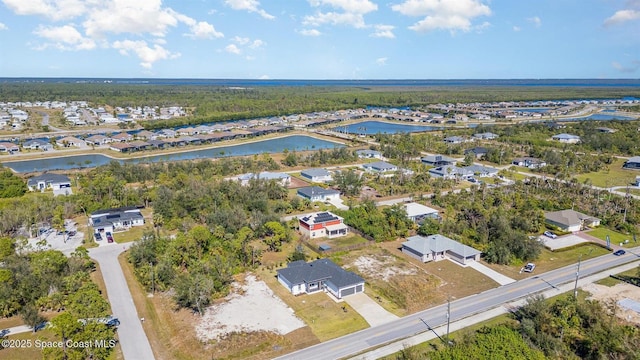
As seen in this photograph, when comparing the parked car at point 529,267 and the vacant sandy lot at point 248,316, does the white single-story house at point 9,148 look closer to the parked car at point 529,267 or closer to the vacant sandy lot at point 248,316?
the vacant sandy lot at point 248,316

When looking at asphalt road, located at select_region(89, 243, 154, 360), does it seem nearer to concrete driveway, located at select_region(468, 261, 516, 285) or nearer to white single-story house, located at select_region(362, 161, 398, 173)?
concrete driveway, located at select_region(468, 261, 516, 285)

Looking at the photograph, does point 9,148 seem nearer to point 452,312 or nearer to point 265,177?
point 265,177

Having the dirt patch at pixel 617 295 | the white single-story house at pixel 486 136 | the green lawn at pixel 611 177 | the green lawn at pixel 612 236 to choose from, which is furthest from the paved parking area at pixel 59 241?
the white single-story house at pixel 486 136

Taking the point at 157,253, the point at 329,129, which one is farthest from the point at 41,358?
the point at 329,129

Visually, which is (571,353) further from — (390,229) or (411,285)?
(390,229)

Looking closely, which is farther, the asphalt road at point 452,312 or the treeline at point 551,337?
the asphalt road at point 452,312

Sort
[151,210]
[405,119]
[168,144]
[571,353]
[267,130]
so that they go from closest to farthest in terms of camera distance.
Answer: [571,353] → [151,210] → [168,144] → [267,130] → [405,119]
